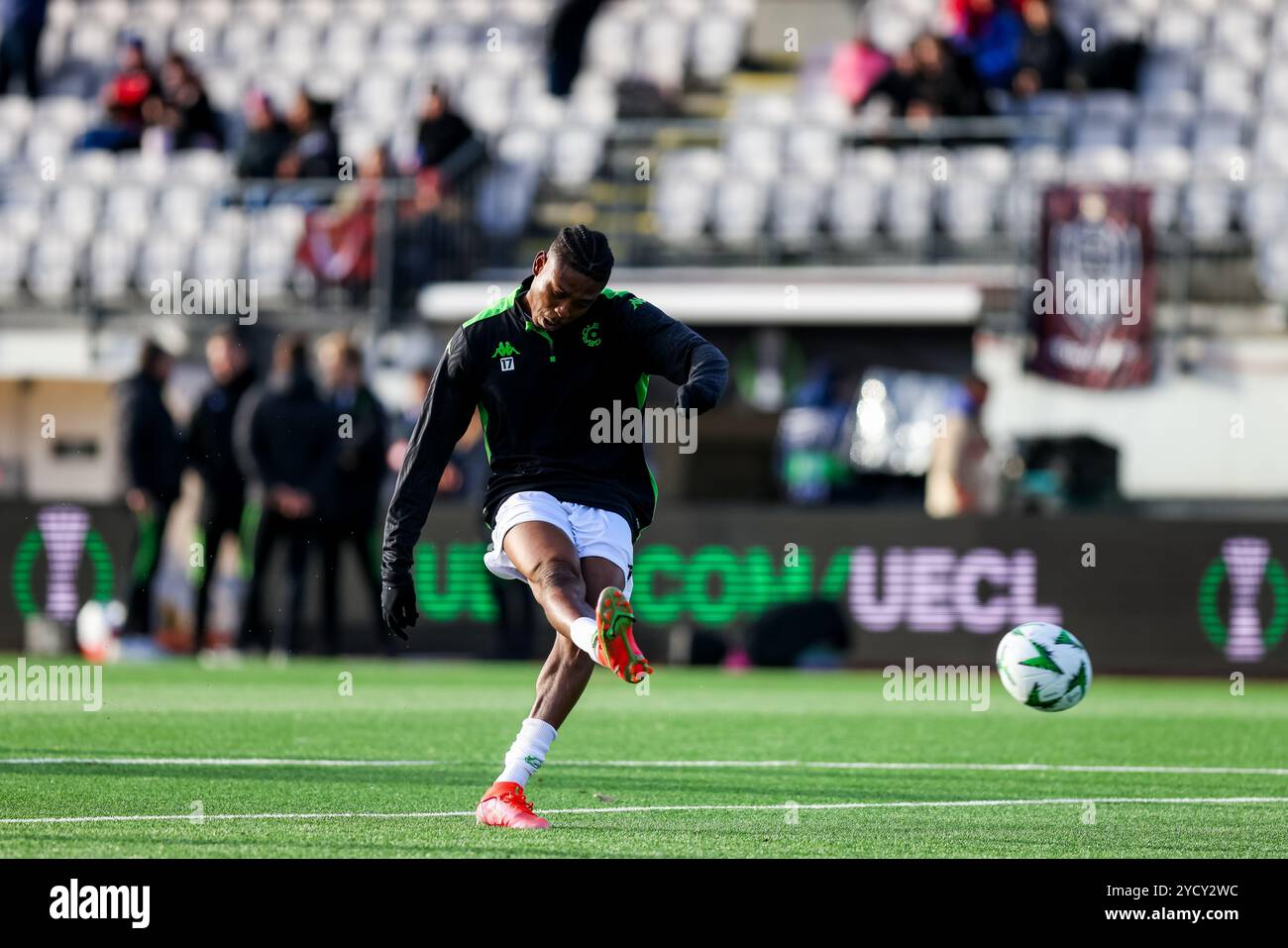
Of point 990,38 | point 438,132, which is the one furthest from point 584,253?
point 990,38

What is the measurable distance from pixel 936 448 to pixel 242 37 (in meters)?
12.7

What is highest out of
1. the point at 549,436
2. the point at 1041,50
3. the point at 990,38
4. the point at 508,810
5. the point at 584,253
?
the point at 990,38

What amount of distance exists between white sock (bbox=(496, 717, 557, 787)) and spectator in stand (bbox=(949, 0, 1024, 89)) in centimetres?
1597

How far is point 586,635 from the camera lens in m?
7.38

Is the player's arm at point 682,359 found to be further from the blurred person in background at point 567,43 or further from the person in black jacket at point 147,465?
the blurred person in background at point 567,43

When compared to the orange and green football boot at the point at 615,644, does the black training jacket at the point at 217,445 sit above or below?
above

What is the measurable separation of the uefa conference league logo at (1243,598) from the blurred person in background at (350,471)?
6.75m

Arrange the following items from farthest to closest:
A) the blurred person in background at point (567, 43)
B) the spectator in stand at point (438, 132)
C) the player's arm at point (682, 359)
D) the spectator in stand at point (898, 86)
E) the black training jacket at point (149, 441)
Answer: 1. the blurred person in background at point (567, 43)
2. the spectator in stand at point (898, 86)
3. the spectator in stand at point (438, 132)
4. the black training jacket at point (149, 441)
5. the player's arm at point (682, 359)

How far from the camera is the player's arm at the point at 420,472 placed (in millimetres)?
8141

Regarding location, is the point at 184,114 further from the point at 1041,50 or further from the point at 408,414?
the point at 1041,50

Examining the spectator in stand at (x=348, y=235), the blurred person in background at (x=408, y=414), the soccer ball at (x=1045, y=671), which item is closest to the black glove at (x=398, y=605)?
the soccer ball at (x=1045, y=671)

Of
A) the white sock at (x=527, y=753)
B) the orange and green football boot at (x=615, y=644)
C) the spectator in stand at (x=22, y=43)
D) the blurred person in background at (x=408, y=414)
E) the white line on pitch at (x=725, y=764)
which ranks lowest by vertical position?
the white line on pitch at (x=725, y=764)

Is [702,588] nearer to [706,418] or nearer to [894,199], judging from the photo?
[706,418]

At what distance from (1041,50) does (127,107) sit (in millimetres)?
10406
